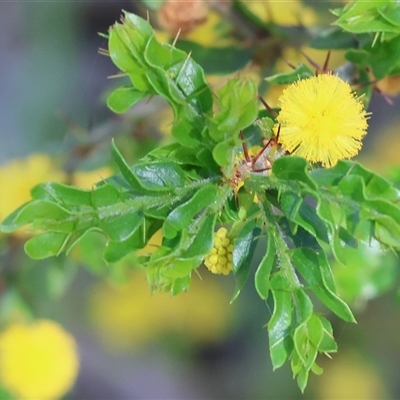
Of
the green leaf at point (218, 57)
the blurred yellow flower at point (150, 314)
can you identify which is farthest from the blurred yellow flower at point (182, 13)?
the blurred yellow flower at point (150, 314)

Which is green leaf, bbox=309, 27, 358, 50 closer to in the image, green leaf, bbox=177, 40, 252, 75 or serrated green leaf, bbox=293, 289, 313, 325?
green leaf, bbox=177, 40, 252, 75

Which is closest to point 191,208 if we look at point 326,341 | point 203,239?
point 203,239

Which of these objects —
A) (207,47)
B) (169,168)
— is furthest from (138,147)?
(169,168)

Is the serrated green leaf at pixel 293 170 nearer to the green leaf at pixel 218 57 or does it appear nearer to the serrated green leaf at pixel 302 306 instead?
the serrated green leaf at pixel 302 306

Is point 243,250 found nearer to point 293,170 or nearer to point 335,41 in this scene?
point 293,170

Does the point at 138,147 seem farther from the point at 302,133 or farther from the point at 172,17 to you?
the point at 302,133

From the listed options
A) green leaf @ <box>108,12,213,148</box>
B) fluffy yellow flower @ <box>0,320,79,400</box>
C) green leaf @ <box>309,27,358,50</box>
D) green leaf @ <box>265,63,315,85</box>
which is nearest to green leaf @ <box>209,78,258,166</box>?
green leaf @ <box>108,12,213,148</box>
